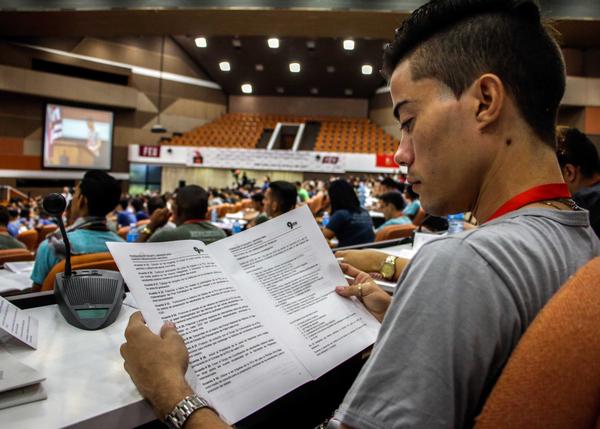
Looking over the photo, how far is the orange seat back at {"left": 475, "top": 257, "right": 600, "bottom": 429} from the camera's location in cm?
46

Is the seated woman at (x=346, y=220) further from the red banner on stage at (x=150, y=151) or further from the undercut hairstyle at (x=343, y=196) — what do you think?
the red banner on stage at (x=150, y=151)

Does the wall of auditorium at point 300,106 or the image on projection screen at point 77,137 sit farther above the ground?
the wall of auditorium at point 300,106

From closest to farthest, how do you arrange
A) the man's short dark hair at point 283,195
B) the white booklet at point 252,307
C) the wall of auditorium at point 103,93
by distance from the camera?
1. the white booklet at point 252,307
2. the man's short dark hair at point 283,195
3. the wall of auditorium at point 103,93

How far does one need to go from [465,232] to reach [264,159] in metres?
14.9

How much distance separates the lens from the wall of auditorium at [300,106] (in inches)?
805

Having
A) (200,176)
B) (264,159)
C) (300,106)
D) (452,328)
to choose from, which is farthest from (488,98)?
(300,106)

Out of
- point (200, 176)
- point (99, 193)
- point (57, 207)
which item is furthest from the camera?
point (200, 176)

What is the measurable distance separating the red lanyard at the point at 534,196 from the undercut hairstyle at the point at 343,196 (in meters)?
3.63

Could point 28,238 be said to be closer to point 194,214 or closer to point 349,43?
point 194,214

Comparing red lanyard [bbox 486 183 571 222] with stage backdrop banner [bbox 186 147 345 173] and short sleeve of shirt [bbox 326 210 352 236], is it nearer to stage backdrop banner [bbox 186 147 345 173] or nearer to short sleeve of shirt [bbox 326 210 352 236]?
short sleeve of shirt [bbox 326 210 352 236]

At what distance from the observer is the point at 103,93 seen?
15.0m

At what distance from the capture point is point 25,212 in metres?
9.40

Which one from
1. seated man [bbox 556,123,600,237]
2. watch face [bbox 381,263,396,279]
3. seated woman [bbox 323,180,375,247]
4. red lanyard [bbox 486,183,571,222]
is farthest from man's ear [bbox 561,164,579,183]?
seated woman [bbox 323,180,375,247]

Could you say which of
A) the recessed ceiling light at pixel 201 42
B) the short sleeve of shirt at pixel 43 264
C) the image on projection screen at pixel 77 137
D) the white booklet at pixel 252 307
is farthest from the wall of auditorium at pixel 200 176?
the white booklet at pixel 252 307
